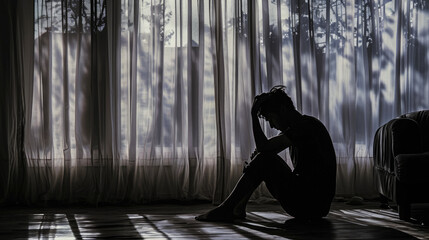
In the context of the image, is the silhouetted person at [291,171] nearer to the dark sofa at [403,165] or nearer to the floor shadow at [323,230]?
the floor shadow at [323,230]

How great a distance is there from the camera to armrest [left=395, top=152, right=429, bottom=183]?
10.7ft

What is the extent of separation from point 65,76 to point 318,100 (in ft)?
6.94

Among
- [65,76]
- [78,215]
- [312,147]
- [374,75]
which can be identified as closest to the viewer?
[312,147]

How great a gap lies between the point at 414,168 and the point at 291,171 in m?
0.75

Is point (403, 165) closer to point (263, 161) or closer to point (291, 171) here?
point (291, 171)

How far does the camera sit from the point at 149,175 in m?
4.47

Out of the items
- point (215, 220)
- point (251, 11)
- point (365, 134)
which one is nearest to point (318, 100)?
point (365, 134)

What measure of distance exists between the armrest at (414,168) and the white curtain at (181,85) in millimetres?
1325

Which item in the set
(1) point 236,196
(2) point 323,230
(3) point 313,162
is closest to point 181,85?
(1) point 236,196


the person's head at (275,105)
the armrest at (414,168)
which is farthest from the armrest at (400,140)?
the person's head at (275,105)

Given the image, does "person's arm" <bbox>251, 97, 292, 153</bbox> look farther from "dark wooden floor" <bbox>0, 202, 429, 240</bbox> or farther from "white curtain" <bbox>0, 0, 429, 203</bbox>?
"white curtain" <bbox>0, 0, 429, 203</bbox>

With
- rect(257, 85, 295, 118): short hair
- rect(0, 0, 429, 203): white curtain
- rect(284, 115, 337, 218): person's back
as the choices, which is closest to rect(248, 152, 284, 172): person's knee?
rect(284, 115, 337, 218): person's back

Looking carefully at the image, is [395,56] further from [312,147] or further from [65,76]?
[65,76]

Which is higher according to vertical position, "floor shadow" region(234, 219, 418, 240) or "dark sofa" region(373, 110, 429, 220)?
"dark sofa" region(373, 110, 429, 220)
